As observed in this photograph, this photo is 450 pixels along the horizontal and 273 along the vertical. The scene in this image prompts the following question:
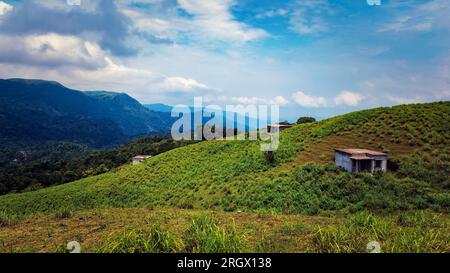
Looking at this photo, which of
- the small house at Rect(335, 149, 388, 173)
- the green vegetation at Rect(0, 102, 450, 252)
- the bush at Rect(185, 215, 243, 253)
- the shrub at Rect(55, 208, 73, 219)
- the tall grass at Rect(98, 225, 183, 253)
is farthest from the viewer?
the small house at Rect(335, 149, 388, 173)

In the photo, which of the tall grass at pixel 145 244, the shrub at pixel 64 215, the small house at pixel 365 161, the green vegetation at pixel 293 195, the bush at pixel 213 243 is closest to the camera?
the bush at pixel 213 243

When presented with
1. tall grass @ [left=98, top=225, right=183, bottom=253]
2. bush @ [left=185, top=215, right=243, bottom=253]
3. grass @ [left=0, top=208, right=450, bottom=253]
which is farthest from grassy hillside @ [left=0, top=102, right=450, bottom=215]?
bush @ [left=185, top=215, right=243, bottom=253]

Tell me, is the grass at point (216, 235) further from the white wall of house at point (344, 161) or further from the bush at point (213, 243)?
the white wall of house at point (344, 161)

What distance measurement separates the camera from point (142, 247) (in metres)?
6.39

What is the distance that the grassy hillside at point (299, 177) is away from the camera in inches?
783

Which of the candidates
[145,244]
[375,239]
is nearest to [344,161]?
[375,239]

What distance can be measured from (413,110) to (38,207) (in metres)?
48.4

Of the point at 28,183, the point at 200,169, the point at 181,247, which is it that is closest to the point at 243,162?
the point at 200,169

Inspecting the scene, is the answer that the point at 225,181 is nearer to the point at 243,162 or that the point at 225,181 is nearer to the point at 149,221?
the point at 243,162

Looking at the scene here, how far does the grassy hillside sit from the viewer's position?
783 inches

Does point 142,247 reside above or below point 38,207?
above

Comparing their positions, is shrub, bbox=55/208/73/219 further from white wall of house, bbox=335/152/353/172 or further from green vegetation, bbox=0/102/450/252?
white wall of house, bbox=335/152/353/172

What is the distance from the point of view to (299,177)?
24.5 meters

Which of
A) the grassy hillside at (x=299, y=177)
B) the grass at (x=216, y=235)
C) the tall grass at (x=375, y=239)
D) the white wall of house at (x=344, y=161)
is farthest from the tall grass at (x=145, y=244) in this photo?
the white wall of house at (x=344, y=161)
